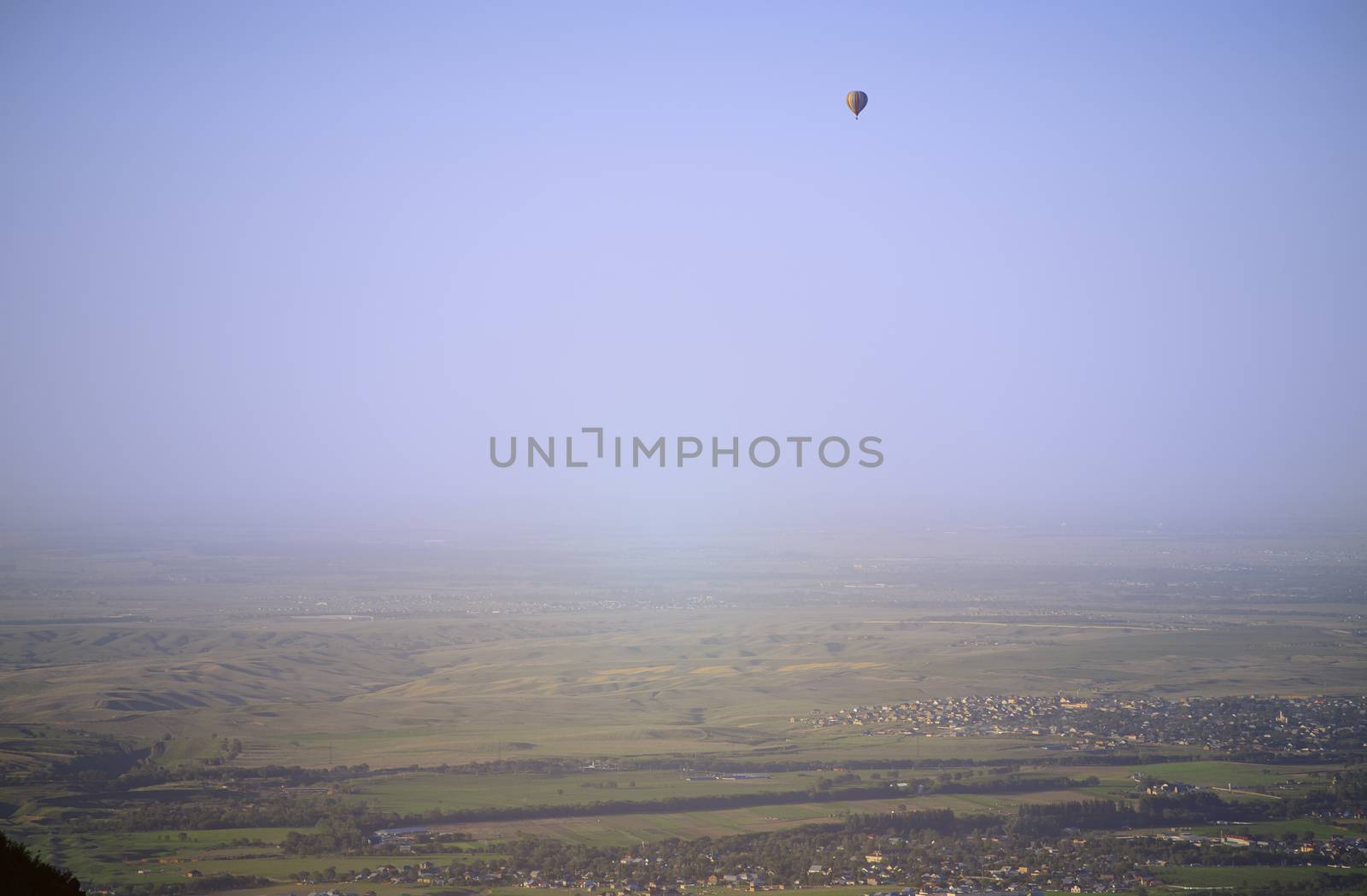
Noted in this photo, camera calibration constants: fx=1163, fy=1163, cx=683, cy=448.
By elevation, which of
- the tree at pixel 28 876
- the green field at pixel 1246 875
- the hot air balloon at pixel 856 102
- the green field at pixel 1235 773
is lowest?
the green field at pixel 1246 875

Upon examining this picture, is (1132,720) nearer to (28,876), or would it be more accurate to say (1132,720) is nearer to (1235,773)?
(1235,773)

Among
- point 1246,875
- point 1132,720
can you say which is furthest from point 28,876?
point 1132,720

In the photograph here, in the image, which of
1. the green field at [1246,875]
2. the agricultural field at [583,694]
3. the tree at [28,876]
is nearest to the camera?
the tree at [28,876]

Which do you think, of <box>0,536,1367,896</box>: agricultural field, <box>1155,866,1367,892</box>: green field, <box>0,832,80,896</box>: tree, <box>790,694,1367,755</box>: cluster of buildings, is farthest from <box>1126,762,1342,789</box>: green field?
<box>0,832,80,896</box>: tree

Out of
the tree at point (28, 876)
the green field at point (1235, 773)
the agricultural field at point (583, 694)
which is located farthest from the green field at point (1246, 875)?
the tree at point (28, 876)

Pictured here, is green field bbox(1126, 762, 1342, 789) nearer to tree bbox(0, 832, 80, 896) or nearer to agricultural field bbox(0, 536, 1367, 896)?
agricultural field bbox(0, 536, 1367, 896)

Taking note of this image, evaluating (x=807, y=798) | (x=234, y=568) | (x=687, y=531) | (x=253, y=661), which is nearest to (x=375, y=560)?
(x=234, y=568)

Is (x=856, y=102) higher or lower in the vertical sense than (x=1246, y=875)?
higher

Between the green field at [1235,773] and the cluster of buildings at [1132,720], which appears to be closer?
the green field at [1235,773]

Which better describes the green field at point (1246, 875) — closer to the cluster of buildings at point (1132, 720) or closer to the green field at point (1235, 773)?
the green field at point (1235, 773)
